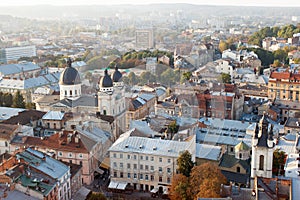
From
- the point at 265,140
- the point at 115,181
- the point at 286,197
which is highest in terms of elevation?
the point at 265,140

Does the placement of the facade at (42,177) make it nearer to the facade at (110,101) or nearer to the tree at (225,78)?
the facade at (110,101)

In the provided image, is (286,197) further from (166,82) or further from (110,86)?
(166,82)

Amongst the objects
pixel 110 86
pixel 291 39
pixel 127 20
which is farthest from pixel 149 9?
pixel 110 86

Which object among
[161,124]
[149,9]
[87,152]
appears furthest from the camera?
[149,9]

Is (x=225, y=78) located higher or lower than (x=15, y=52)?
higher

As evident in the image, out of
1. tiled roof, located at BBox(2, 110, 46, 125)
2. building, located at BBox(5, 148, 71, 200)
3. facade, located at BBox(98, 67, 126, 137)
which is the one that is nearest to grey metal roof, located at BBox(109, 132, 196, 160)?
building, located at BBox(5, 148, 71, 200)

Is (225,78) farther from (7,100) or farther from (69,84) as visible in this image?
(7,100)

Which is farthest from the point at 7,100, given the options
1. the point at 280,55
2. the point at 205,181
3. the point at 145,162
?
the point at 280,55
